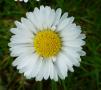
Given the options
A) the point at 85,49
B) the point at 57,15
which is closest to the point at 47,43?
the point at 57,15

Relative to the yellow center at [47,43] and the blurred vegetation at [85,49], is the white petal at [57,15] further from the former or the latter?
the blurred vegetation at [85,49]

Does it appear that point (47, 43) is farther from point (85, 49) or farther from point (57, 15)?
point (85, 49)

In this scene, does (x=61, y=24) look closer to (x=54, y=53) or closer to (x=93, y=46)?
(x=54, y=53)

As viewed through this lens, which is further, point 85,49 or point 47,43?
point 85,49

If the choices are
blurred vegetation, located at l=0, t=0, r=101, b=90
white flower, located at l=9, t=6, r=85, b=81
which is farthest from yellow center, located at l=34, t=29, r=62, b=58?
blurred vegetation, located at l=0, t=0, r=101, b=90

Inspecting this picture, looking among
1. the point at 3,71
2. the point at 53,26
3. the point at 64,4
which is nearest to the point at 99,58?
the point at 64,4

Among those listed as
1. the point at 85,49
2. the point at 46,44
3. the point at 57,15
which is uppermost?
the point at 57,15

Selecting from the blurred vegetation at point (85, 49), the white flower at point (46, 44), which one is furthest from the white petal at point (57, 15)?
the blurred vegetation at point (85, 49)
